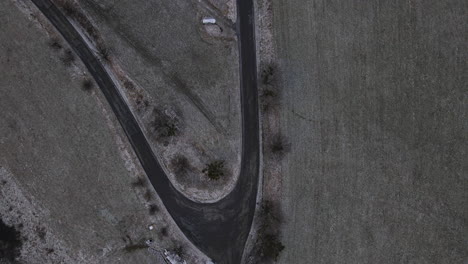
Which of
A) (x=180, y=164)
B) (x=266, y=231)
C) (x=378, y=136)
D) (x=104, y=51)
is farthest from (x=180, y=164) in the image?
(x=378, y=136)

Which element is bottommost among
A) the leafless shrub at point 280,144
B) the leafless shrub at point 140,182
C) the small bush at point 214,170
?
the leafless shrub at point 140,182

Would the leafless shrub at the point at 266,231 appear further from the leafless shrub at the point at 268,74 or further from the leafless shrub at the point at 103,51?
the leafless shrub at the point at 103,51

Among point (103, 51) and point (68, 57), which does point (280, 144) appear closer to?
point (103, 51)

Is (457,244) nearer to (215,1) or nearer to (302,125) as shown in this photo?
(302,125)

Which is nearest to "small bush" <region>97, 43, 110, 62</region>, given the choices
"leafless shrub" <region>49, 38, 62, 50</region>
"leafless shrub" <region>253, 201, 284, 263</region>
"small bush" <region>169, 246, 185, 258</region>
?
"leafless shrub" <region>49, 38, 62, 50</region>

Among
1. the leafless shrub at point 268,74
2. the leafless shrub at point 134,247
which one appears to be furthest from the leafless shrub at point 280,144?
the leafless shrub at point 134,247

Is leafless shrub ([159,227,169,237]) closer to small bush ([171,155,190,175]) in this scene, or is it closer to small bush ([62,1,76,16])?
small bush ([171,155,190,175])

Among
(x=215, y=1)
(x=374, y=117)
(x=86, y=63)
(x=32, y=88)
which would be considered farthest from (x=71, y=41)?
(x=374, y=117)
